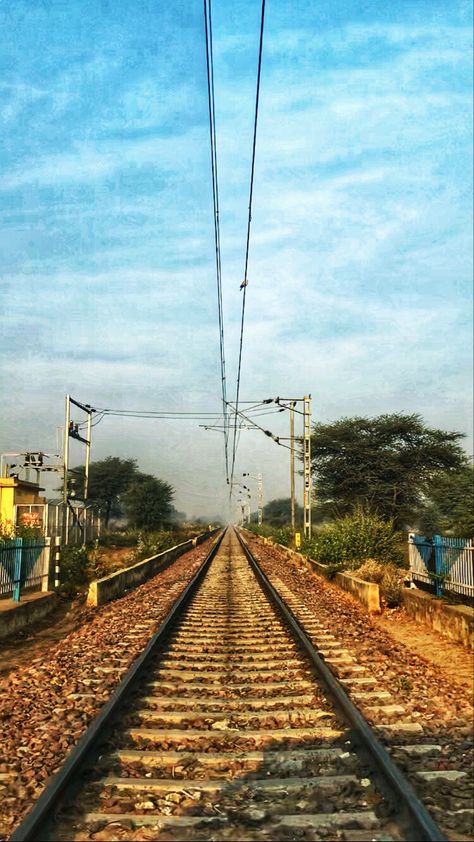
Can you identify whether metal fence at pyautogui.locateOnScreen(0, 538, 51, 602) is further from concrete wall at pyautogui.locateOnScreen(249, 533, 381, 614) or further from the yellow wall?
the yellow wall

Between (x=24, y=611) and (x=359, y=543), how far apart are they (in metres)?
Result: 10.0

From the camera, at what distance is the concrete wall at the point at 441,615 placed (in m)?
9.02

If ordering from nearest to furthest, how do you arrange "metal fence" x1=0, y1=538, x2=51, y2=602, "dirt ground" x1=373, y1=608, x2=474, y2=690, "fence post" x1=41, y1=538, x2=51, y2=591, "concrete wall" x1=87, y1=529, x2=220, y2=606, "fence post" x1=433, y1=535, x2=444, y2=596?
"dirt ground" x1=373, y1=608, x2=474, y2=690, "fence post" x1=433, y1=535, x2=444, y2=596, "metal fence" x1=0, y1=538, x2=51, y2=602, "fence post" x1=41, y1=538, x2=51, y2=591, "concrete wall" x1=87, y1=529, x2=220, y2=606

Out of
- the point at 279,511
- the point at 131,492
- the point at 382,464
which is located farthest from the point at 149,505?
the point at 279,511

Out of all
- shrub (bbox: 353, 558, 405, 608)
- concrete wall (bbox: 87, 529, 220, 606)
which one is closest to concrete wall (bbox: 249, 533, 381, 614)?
shrub (bbox: 353, 558, 405, 608)

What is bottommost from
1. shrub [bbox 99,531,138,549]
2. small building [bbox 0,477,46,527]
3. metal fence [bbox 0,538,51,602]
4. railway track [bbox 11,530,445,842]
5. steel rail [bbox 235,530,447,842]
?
shrub [bbox 99,531,138,549]

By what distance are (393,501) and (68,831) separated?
41.9 metres

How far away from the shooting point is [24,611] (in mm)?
11992

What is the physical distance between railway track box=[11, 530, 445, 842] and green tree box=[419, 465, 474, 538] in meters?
26.1

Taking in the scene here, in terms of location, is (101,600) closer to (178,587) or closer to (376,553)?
(178,587)

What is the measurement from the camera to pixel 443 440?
146 ft

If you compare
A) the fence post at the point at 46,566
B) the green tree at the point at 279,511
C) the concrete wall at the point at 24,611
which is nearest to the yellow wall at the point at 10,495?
the fence post at the point at 46,566

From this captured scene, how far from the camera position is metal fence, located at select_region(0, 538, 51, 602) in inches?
471

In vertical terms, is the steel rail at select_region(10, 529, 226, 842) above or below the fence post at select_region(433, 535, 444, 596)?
below
